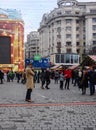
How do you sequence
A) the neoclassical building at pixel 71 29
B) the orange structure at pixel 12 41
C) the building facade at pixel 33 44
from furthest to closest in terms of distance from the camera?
the building facade at pixel 33 44, the neoclassical building at pixel 71 29, the orange structure at pixel 12 41

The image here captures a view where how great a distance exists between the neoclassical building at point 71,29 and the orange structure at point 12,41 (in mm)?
34883

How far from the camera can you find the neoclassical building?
108 meters

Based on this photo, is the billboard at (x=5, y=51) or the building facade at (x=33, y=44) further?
the building facade at (x=33, y=44)

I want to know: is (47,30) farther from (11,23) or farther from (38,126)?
(38,126)

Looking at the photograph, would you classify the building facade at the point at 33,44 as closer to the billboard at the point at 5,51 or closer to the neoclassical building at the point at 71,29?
the neoclassical building at the point at 71,29

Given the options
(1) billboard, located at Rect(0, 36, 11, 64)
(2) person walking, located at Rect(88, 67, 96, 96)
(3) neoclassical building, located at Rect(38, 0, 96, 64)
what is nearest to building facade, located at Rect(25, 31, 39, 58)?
(3) neoclassical building, located at Rect(38, 0, 96, 64)

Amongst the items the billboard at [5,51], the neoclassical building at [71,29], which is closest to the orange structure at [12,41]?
the billboard at [5,51]

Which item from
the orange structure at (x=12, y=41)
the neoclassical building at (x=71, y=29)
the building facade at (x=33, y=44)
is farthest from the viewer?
the building facade at (x=33, y=44)

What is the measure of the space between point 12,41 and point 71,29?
42.7 metres

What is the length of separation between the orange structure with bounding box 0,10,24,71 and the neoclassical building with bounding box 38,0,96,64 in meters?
34.9

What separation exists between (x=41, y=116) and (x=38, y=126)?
168cm

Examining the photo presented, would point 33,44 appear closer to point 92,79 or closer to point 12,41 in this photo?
point 12,41

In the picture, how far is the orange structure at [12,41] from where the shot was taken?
6988 cm

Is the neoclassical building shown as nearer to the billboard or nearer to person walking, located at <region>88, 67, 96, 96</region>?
the billboard
